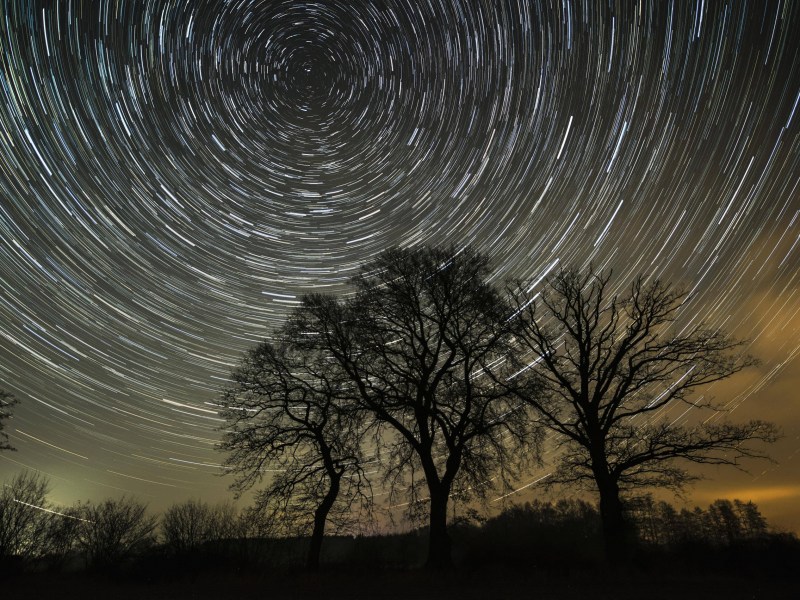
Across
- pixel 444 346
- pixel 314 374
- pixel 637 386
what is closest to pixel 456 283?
pixel 444 346

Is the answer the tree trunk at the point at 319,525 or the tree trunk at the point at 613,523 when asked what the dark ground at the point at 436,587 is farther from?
the tree trunk at the point at 613,523

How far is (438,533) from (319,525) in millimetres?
4269

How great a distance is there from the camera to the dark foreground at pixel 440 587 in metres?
11.4

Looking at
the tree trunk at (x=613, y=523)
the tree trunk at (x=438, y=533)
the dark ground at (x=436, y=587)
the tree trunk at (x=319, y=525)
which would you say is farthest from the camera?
the tree trunk at (x=319, y=525)

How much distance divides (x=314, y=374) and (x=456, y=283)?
5960 mm

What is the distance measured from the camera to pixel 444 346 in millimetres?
18328

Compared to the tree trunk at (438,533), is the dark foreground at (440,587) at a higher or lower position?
lower

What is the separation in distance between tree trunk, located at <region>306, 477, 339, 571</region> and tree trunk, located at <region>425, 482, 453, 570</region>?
3596 millimetres

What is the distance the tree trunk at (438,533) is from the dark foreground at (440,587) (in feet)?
2.35

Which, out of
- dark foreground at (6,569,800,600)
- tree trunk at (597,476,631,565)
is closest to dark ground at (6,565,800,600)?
dark foreground at (6,569,800,600)

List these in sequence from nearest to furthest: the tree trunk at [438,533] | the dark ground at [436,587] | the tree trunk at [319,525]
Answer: the dark ground at [436,587], the tree trunk at [438,533], the tree trunk at [319,525]

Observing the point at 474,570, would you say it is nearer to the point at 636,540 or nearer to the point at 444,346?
the point at 636,540

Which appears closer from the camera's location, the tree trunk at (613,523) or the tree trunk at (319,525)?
the tree trunk at (613,523)

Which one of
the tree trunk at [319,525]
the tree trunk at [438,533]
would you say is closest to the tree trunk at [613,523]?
the tree trunk at [438,533]
